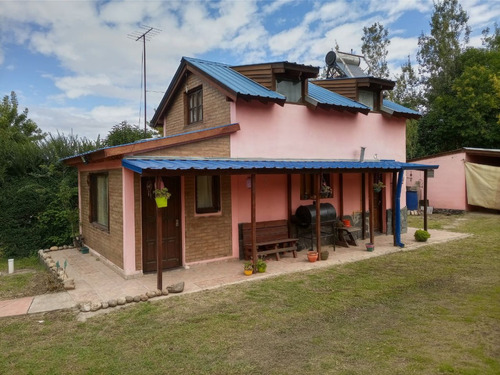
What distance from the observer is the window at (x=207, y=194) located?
938 centimetres

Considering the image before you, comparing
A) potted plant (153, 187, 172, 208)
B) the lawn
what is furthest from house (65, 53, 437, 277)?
the lawn

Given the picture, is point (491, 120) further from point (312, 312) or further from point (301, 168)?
point (312, 312)

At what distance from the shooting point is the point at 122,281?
7.95m

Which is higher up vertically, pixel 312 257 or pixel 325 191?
pixel 325 191

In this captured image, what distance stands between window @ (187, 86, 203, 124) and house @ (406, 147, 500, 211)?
14398 millimetres

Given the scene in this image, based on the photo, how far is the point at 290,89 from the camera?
441 inches

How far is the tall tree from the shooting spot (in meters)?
31.7

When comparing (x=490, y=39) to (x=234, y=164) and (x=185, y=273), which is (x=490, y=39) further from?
(x=185, y=273)

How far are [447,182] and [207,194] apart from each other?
16330 millimetres

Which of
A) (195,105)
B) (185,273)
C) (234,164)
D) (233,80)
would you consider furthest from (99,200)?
(233,80)

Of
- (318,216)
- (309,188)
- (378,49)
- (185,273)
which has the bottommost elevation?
(185,273)

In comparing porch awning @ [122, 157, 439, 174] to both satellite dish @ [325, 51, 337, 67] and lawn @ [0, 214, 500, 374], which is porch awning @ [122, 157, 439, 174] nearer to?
lawn @ [0, 214, 500, 374]

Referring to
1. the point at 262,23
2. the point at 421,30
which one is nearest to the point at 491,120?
the point at 421,30

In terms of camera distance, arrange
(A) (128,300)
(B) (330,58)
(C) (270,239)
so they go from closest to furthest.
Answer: (A) (128,300) < (C) (270,239) < (B) (330,58)
